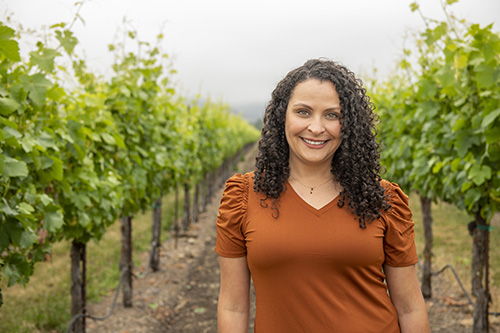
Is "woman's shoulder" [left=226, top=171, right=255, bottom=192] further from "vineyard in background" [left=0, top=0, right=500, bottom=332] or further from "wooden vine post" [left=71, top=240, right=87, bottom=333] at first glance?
"wooden vine post" [left=71, top=240, right=87, bottom=333]

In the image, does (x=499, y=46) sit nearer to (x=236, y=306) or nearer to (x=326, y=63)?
(x=326, y=63)

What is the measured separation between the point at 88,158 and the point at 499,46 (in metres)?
3.44

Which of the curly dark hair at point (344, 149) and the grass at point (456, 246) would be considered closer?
the curly dark hair at point (344, 149)

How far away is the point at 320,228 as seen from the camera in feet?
5.51

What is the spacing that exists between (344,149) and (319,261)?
19.2 inches

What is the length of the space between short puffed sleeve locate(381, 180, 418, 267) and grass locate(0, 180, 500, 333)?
11.3ft

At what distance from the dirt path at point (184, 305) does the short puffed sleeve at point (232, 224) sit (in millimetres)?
4357

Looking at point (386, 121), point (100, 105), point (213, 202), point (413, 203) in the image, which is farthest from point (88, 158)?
point (413, 203)

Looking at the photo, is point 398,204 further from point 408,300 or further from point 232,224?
point 232,224

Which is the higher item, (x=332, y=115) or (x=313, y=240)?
(x=332, y=115)

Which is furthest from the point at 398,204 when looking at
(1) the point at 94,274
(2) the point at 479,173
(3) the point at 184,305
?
(1) the point at 94,274

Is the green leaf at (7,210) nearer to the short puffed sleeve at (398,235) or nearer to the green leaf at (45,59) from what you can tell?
the green leaf at (45,59)

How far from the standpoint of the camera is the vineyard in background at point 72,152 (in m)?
2.40

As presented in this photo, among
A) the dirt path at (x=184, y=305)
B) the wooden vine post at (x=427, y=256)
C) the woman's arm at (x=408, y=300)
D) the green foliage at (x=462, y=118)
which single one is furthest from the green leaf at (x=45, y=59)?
the wooden vine post at (x=427, y=256)
